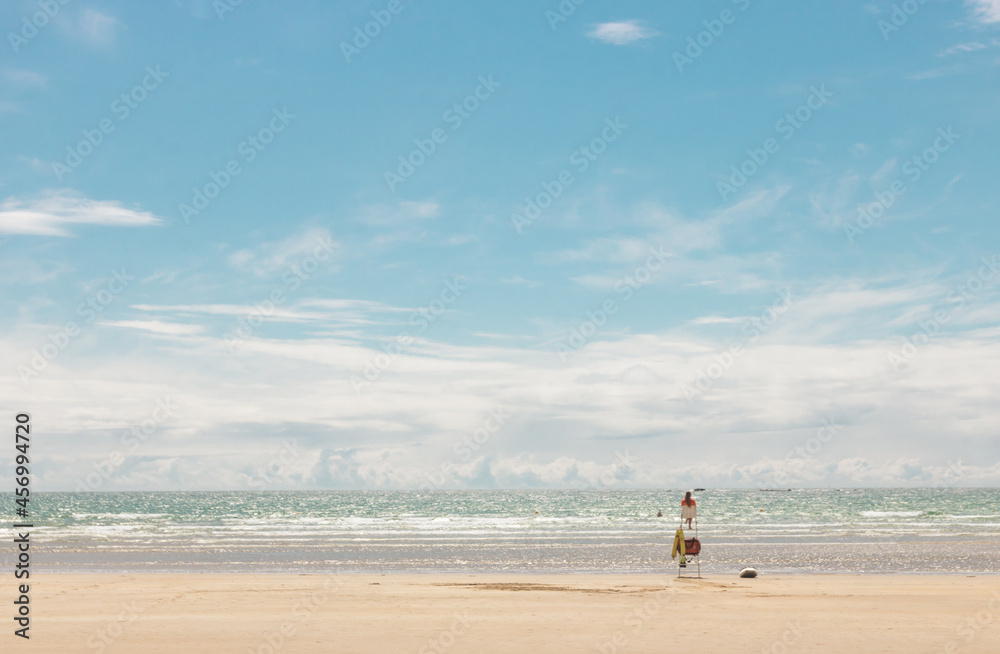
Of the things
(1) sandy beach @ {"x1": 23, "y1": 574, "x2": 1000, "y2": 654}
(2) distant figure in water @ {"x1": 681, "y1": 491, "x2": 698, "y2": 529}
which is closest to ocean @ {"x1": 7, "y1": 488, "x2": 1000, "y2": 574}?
(2) distant figure in water @ {"x1": 681, "y1": 491, "x2": 698, "y2": 529}

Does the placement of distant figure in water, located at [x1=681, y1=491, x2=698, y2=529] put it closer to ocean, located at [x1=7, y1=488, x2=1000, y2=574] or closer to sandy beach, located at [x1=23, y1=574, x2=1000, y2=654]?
sandy beach, located at [x1=23, y1=574, x2=1000, y2=654]

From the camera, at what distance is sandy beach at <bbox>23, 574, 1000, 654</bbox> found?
47.4 ft

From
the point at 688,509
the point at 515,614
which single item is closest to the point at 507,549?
the point at 688,509

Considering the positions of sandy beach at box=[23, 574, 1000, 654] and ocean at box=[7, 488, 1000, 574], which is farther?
ocean at box=[7, 488, 1000, 574]

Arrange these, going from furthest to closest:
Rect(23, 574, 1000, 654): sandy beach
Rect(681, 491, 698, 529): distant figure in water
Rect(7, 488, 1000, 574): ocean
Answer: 1. Rect(7, 488, 1000, 574): ocean
2. Rect(681, 491, 698, 529): distant figure in water
3. Rect(23, 574, 1000, 654): sandy beach

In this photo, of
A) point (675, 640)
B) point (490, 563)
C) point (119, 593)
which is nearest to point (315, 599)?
point (119, 593)

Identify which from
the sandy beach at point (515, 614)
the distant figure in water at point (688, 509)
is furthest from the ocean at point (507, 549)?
the sandy beach at point (515, 614)

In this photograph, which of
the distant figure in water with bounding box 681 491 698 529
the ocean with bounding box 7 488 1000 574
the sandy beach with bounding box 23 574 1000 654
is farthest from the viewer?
the ocean with bounding box 7 488 1000 574

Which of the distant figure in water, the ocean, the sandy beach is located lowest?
the ocean

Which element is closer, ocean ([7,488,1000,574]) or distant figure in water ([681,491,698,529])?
distant figure in water ([681,491,698,529])

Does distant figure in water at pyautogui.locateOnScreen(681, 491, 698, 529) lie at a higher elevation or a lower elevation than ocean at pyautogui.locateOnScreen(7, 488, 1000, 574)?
higher

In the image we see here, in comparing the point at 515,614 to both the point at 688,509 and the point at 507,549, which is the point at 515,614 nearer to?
the point at 688,509

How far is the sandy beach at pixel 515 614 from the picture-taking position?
14.5 m

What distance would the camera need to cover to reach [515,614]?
1770cm
